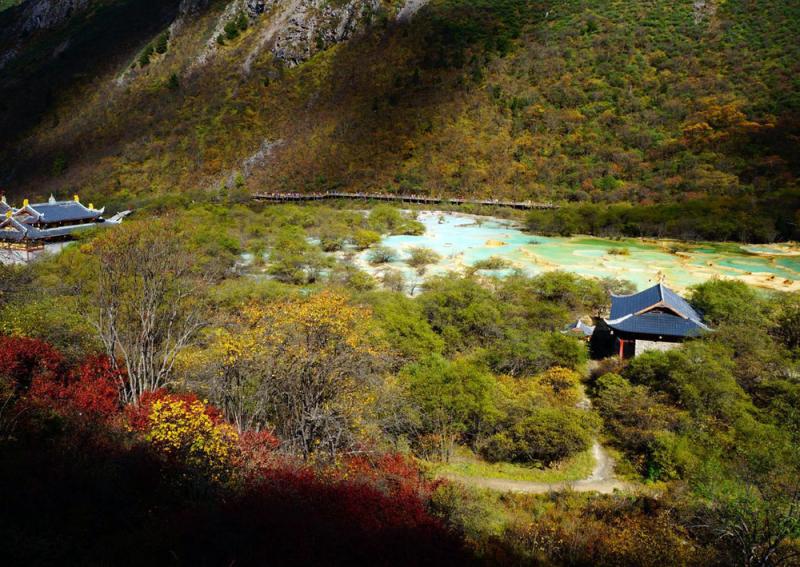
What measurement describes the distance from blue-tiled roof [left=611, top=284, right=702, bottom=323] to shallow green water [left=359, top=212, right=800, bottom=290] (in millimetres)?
8465

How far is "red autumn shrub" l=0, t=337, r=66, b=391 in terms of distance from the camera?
12422 millimetres

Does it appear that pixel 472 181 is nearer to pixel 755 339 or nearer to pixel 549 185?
pixel 549 185

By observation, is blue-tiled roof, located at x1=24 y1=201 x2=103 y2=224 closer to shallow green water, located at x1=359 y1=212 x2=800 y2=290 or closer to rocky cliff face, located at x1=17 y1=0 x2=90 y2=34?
shallow green water, located at x1=359 y1=212 x2=800 y2=290

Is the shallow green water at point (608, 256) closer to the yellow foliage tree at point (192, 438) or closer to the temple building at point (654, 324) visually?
the temple building at point (654, 324)

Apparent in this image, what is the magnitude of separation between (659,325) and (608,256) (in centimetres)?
2252

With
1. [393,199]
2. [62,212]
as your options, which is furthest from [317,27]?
[62,212]

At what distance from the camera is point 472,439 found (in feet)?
49.6

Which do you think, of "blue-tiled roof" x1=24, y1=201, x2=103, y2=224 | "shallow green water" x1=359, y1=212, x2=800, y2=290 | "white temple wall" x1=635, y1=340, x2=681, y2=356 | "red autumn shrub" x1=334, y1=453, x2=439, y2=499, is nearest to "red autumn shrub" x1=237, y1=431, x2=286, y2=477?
"red autumn shrub" x1=334, y1=453, x2=439, y2=499

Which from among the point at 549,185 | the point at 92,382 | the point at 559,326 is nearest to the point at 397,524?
the point at 92,382

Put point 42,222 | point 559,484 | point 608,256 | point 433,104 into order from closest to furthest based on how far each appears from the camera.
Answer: point 559,484 < point 42,222 < point 608,256 < point 433,104

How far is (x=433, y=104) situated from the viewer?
282ft

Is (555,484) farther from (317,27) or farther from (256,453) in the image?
(317,27)

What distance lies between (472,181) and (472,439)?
60922 millimetres

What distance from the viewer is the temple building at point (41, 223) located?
36000 mm
